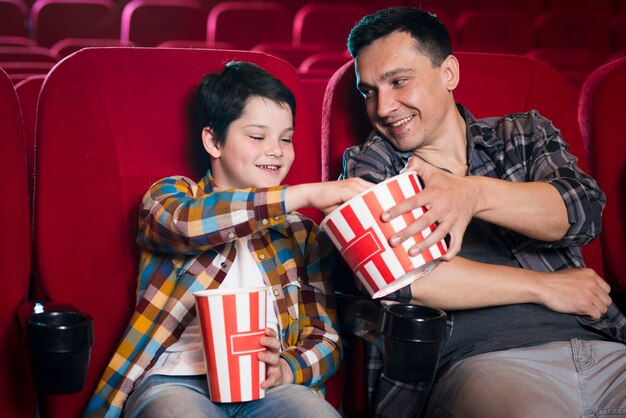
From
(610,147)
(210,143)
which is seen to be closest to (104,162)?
(210,143)

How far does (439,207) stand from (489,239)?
312 mm

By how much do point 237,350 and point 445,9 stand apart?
296cm

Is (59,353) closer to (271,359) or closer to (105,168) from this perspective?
(271,359)

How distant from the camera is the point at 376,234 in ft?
2.19

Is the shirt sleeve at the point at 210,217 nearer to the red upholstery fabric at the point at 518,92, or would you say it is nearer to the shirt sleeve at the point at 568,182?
the shirt sleeve at the point at 568,182

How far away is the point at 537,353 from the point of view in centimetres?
85

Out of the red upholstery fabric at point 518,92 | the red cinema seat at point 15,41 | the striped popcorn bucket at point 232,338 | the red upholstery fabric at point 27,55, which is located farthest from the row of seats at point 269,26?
the striped popcorn bucket at point 232,338

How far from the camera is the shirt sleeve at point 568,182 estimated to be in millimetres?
920

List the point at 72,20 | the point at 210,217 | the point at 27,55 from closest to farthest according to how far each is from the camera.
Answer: the point at 210,217 → the point at 27,55 → the point at 72,20

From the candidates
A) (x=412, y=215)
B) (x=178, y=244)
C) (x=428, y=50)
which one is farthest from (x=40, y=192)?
(x=428, y=50)

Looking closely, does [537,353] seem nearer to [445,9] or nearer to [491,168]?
[491,168]

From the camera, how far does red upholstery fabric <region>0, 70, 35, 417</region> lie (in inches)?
31.6

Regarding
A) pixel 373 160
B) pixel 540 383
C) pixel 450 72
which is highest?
pixel 450 72

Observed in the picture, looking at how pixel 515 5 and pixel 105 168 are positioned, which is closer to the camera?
pixel 105 168
